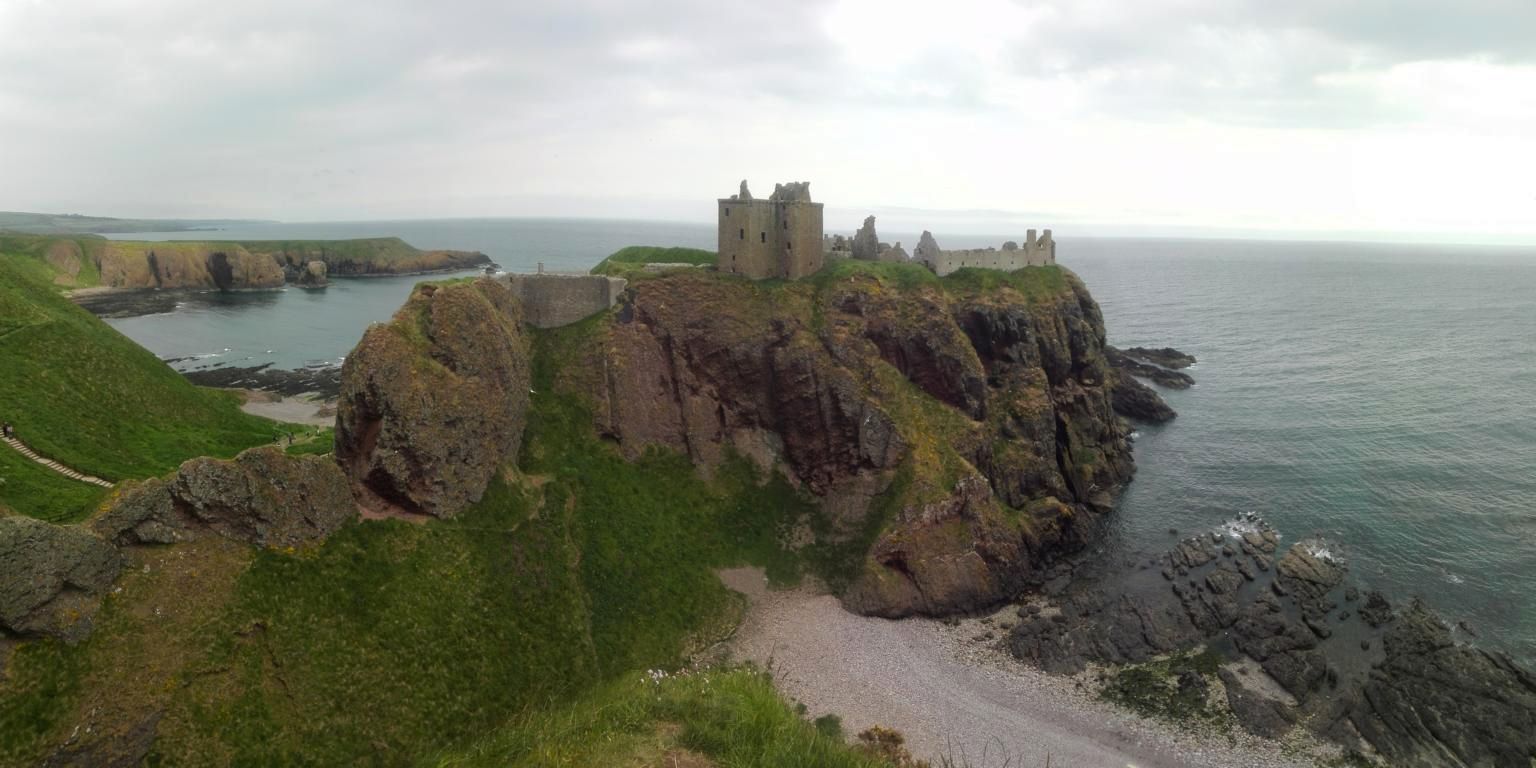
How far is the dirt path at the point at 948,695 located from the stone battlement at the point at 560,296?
22503mm

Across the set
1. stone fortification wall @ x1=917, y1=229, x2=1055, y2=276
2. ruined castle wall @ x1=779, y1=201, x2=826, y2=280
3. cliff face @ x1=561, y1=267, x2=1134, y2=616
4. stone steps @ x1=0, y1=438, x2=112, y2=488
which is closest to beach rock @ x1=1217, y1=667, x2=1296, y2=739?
cliff face @ x1=561, y1=267, x2=1134, y2=616

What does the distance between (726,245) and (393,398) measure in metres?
29.7

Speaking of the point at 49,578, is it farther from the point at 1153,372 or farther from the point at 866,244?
the point at 1153,372

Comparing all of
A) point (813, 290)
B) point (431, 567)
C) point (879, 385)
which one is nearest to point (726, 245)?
point (813, 290)

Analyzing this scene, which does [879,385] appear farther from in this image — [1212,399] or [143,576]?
[1212,399]

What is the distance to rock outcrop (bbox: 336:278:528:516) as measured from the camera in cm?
3681

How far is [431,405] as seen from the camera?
3900cm

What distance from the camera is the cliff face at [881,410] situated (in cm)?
5028

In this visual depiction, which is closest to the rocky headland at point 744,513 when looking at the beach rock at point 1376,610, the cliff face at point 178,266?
the beach rock at point 1376,610

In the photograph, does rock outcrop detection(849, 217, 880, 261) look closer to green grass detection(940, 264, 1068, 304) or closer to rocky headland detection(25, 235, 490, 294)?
green grass detection(940, 264, 1068, 304)

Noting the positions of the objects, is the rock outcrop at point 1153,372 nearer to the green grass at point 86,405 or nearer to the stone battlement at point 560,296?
the stone battlement at point 560,296

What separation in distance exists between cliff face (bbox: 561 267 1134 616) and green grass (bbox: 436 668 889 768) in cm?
3047

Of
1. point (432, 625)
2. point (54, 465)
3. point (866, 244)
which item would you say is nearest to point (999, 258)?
point (866, 244)

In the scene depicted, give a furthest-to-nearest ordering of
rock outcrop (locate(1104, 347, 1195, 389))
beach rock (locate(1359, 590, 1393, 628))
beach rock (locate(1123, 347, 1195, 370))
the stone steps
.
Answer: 1. beach rock (locate(1123, 347, 1195, 370))
2. rock outcrop (locate(1104, 347, 1195, 389))
3. beach rock (locate(1359, 590, 1393, 628))
4. the stone steps
